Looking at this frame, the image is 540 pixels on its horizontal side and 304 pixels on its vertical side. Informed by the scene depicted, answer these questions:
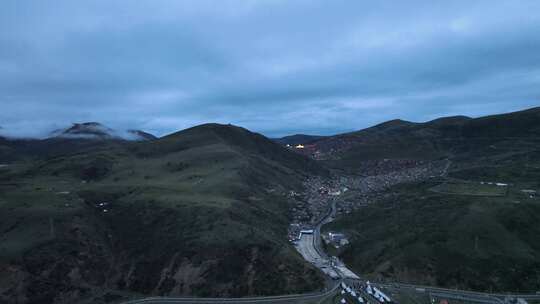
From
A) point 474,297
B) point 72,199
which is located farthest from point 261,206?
point 474,297

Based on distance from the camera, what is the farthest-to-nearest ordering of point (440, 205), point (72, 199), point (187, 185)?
point (187, 185), point (72, 199), point (440, 205)

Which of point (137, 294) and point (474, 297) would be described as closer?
point (474, 297)

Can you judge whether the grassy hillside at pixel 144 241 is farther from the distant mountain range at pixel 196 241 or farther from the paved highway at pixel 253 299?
the paved highway at pixel 253 299

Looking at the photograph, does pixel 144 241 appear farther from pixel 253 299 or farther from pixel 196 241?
pixel 253 299

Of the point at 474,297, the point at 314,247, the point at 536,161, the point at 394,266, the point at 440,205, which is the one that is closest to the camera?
the point at 474,297

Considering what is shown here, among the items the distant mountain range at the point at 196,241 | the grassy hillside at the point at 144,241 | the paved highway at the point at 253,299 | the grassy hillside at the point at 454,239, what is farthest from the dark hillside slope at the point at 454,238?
the grassy hillside at the point at 144,241

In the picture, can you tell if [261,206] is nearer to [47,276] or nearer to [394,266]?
[394,266]

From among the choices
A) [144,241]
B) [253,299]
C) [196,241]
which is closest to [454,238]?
[253,299]
